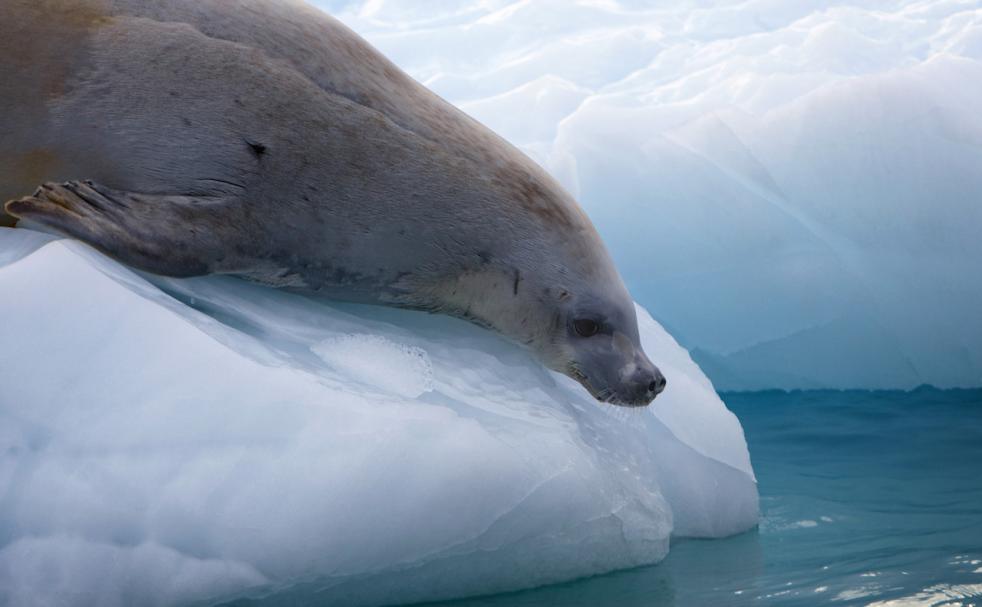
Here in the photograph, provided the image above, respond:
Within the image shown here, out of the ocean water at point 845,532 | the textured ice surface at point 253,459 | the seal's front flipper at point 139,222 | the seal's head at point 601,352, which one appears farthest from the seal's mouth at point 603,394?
the seal's front flipper at point 139,222

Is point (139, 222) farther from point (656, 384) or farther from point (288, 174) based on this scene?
point (656, 384)

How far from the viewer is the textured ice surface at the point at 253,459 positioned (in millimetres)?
1974

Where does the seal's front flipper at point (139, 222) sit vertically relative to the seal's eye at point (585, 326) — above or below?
above

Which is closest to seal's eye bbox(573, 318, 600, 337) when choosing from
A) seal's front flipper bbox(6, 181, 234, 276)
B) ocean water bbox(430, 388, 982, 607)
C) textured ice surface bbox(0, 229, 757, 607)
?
textured ice surface bbox(0, 229, 757, 607)

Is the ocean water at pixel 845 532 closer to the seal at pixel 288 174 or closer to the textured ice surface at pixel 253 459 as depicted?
the textured ice surface at pixel 253 459

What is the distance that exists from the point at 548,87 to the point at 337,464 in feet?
24.9

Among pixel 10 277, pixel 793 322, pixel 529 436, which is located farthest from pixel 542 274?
pixel 793 322

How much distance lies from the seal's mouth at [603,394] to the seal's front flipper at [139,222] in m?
1.16

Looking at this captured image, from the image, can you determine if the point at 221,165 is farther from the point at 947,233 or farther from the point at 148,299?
the point at 947,233

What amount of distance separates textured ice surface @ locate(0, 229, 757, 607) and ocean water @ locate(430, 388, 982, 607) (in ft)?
0.73

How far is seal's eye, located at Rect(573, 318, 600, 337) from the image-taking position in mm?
3057

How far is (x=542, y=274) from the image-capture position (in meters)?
3.03

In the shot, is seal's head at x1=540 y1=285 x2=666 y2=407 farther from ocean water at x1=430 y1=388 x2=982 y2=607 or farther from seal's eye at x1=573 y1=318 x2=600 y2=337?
ocean water at x1=430 y1=388 x2=982 y2=607

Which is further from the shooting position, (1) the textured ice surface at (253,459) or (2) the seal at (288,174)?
(2) the seal at (288,174)
